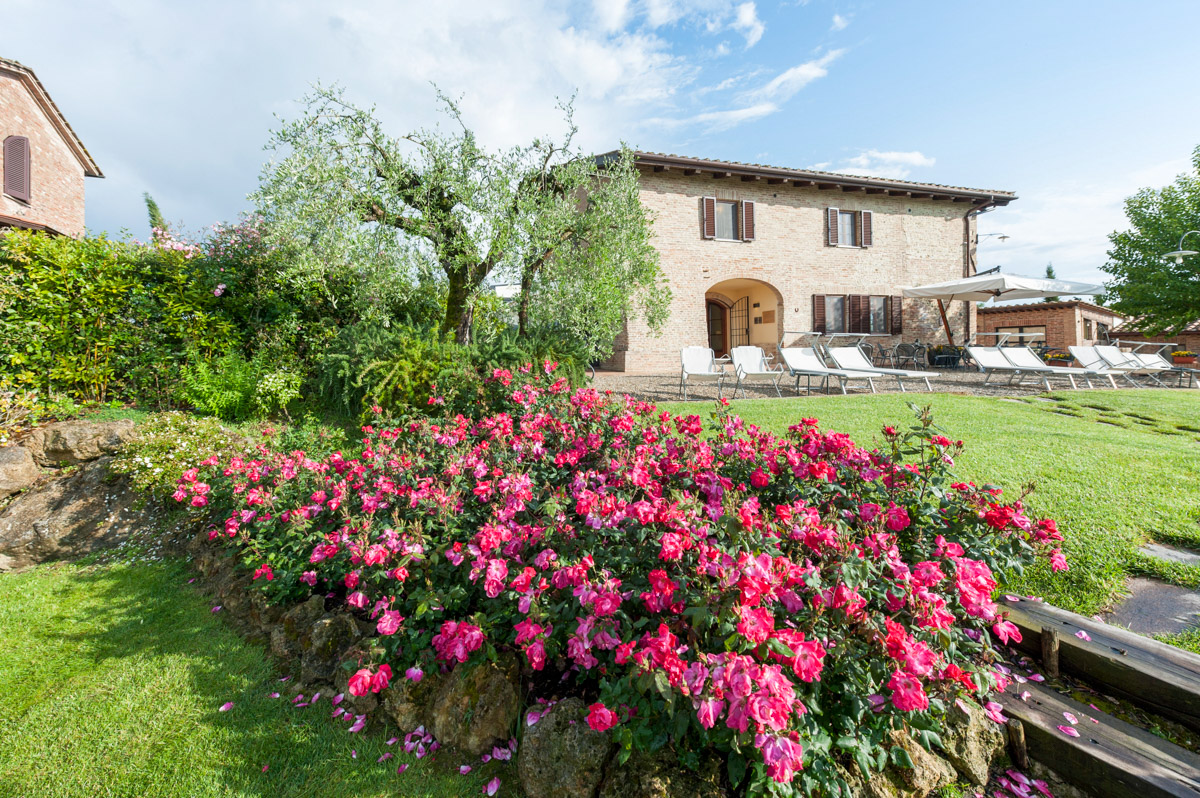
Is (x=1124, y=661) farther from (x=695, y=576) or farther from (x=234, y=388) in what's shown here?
(x=234, y=388)

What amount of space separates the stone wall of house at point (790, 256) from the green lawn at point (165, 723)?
421 inches

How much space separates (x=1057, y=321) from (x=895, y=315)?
7925mm

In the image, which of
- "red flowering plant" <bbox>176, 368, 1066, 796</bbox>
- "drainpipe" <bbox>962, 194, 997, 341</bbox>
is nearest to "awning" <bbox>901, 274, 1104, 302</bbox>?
"drainpipe" <bbox>962, 194, 997, 341</bbox>

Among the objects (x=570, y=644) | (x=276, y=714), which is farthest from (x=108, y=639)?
(x=570, y=644)

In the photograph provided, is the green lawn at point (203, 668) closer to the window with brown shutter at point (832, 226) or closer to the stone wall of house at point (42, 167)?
the window with brown shutter at point (832, 226)

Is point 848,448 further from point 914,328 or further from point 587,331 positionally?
point 914,328

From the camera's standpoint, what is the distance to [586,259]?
20.6 ft

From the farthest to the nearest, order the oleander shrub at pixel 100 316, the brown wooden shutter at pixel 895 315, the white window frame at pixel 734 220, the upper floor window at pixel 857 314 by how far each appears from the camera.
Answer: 1. the brown wooden shutter at pixel 895 315
2. the upper floor window at pixel 857 314
3. the white window frame at pixel 734 220
4. the oleander shrub at pixel 100 316

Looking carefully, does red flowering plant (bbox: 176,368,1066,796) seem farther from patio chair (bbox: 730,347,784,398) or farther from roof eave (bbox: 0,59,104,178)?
roof eave (bbox: 0,59,104,178)

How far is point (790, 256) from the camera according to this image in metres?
14.5

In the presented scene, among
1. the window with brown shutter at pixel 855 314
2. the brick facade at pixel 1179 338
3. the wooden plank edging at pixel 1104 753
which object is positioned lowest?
the wooden plank edging at pixel 1104 753

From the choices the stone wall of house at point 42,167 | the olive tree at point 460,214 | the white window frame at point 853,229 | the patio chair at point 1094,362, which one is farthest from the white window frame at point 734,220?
the stone wall of house at point 42,167

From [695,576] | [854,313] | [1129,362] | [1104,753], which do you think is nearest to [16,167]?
[695,576]

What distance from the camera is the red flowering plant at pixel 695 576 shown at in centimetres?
115
